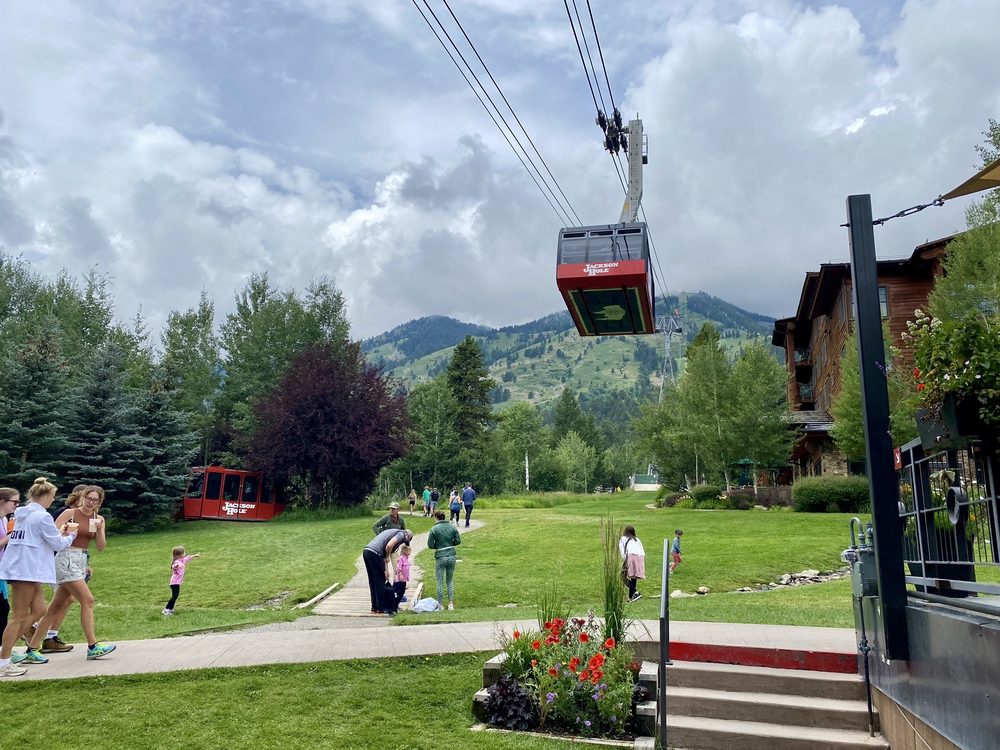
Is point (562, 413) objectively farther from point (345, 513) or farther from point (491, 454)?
point (345, 513)

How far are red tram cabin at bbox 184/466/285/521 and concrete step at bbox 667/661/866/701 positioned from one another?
103ft

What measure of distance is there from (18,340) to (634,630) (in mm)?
41946

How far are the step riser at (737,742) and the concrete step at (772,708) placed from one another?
0.37 m

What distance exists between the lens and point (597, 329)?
22.1 meters

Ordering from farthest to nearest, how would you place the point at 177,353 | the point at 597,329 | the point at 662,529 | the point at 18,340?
the point at 177,353, the point at 18,340, the point at 662,529, the point at 597,329

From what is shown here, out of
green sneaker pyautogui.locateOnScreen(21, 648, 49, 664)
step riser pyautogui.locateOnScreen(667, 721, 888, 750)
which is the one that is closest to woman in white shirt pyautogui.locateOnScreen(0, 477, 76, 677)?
green sneaker pyautogui.locateOnScreen(21, 648, 49, 664)

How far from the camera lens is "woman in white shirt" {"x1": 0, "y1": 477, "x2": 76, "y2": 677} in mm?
7547

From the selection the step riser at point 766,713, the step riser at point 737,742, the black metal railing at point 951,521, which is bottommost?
the step riser at point 737,742

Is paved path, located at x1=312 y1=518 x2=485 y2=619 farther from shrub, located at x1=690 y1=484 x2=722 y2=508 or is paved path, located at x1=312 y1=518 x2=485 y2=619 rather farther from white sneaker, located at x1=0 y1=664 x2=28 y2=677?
shrub, located at x1=690 y1=484 x2=722 y2=508

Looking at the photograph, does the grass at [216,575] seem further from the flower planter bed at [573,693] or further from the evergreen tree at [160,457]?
the flower planter bed at [573,693]

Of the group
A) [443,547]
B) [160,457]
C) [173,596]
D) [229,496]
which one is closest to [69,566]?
[173,596]

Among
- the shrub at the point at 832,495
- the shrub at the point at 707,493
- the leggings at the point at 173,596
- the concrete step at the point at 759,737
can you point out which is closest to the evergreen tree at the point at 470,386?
the shrub at the point at 707,493

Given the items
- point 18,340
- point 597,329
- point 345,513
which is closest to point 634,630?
point 597,329

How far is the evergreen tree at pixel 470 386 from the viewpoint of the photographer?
69625 millimetres
